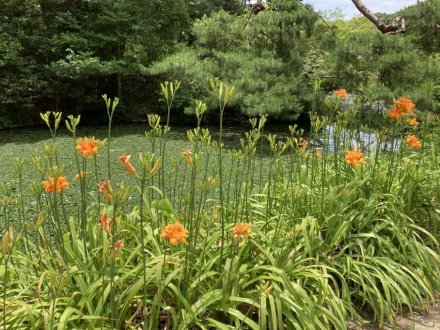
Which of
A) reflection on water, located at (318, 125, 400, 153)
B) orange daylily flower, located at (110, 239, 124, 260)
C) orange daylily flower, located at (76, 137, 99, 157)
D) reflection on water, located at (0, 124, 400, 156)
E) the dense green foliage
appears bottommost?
reflection on water, located at (0, 124, 400, 156)

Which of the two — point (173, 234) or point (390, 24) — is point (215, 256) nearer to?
point (173, 234)

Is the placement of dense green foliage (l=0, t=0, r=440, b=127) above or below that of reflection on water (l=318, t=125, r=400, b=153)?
above

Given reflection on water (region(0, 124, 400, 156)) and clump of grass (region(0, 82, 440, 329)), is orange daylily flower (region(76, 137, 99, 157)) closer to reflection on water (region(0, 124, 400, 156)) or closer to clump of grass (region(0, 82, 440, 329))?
clump of grass (region(0, 82, 440, 329))

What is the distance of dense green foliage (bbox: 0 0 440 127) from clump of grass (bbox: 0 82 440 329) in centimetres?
242

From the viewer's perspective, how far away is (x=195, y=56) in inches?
278

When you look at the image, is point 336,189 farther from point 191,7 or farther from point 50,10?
point 191,7

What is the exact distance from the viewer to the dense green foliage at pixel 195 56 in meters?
6.30

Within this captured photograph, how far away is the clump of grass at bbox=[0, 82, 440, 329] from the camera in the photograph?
4.62 feet

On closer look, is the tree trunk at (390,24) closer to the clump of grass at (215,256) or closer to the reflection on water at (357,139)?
the reflection on water at (357,139)

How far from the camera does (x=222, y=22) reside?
7156 mm

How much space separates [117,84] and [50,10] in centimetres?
202

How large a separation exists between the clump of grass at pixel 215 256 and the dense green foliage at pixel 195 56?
95.3 inches

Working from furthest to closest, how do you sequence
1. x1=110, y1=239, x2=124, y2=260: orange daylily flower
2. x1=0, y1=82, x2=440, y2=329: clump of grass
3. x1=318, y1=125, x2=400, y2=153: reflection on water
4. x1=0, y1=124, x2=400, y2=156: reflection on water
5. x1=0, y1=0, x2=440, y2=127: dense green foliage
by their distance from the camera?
x1=0, y1=124, x2=400, y2=156: reflection on water < x1=0, y1=0, x2=440, y2=127: dense green foliage < x1=318, y1=125, x2=400, y2=153: reflection on water < x1=0, y1=82, x2=440, y2=329: clump of grass < x1=110, y1=239, x2=124, y2=260: orange daylily flower

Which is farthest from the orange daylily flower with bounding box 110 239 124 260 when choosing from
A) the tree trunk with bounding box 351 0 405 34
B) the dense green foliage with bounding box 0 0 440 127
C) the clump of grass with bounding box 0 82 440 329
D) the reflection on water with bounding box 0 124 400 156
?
the tree trunk with bounding box 351 0 405 34
